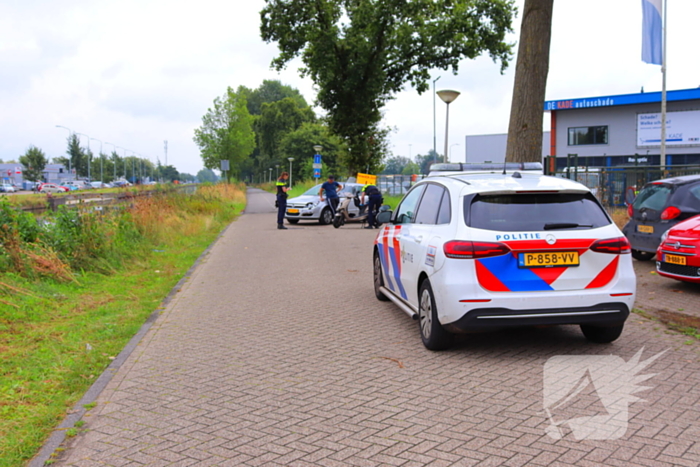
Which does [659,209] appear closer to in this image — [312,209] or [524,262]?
[524,262]

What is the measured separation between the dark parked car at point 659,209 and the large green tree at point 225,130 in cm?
5463

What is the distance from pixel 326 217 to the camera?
24469mm

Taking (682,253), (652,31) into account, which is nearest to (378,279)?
(682,253)

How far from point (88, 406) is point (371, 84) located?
30168mm

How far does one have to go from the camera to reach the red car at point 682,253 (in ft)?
27.5

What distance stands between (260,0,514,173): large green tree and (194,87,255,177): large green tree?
2924cm

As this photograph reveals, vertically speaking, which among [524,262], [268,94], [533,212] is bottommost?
[524,262]

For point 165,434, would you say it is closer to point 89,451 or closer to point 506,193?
point 89,451

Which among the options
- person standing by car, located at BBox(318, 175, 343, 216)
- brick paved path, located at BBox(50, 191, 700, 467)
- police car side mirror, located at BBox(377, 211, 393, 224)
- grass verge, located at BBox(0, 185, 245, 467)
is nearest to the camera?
brick paved path, located at BBox(50, 191, 700, 467)

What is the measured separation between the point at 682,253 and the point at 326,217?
16849mm

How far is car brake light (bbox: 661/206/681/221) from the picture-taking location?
1023 centimetres

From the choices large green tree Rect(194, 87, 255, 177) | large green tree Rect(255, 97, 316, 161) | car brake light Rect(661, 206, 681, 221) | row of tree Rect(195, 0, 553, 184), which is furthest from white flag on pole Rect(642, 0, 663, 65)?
large green tree Rect(255, 97, 316, 161)

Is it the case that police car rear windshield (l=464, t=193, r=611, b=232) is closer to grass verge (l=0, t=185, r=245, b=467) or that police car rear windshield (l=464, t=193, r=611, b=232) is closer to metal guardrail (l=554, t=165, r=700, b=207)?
grass verge (l=0, t=185, r=245, b=467)

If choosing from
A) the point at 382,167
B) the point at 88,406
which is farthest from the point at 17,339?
the point at 382,167
